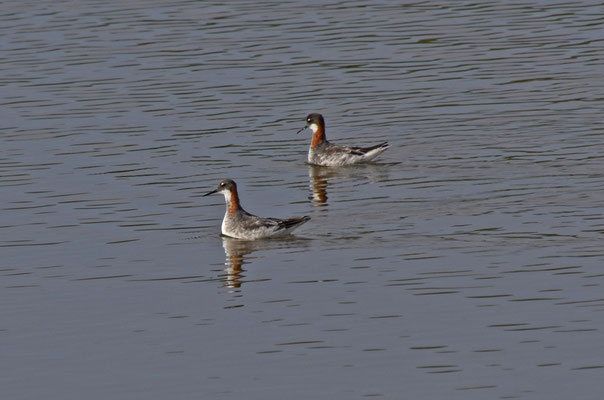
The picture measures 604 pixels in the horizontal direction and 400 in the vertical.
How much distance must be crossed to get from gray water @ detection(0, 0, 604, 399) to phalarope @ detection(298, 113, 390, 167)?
43 centimetres

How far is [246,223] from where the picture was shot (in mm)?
26578

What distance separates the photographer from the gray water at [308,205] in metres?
18.7

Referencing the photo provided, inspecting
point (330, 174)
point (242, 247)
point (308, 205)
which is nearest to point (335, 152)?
point (330, 174)

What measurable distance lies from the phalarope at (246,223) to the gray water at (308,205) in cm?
36

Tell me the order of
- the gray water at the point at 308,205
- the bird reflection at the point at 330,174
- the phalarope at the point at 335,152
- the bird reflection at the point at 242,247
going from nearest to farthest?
the gray water at the point at 308,205 < the bird reflection at the point at 242,247 < the bird reflection at the point at 330,174 < the phalarope at the point at 335,152

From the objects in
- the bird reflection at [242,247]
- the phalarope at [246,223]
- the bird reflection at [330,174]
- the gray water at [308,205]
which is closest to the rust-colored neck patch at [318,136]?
the gray water at [308,205]

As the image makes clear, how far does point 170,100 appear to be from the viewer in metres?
41.5

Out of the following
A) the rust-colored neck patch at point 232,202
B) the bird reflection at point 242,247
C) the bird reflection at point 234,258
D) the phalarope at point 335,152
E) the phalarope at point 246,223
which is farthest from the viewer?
the phalarope at point 335,152

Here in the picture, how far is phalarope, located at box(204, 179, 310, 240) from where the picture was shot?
2594 centimetres

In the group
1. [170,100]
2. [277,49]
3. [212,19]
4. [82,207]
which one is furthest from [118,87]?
[82,207]

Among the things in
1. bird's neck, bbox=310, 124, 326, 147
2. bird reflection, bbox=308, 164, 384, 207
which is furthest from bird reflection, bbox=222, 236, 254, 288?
bird's neck, bbox=310, 124, 326, 147

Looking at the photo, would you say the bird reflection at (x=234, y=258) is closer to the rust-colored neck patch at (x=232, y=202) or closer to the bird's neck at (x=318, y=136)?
the rust-colored neck patch at (x=232, y=202)

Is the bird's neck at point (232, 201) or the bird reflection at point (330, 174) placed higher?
the bird's neck at point (232, 201)

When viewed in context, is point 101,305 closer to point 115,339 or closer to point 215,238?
point 115,339
